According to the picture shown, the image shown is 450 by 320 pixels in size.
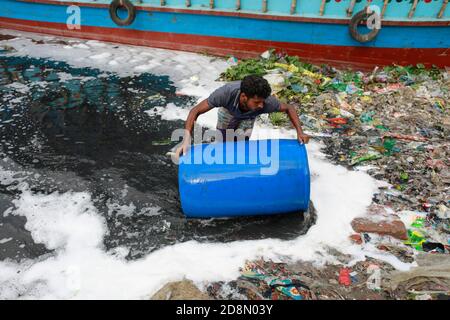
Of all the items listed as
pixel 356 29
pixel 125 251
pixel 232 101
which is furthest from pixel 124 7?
pixel 125 251

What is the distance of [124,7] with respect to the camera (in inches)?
280

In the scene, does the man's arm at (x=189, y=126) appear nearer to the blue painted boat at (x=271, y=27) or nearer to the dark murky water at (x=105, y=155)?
the dark murky water at (x=105, y=155)

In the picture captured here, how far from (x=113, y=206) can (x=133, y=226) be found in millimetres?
374

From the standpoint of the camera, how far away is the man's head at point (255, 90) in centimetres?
253

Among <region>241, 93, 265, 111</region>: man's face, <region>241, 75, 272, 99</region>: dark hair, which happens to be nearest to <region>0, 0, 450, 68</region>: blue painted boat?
<region>241, 93, 265, 111</region>: man's face

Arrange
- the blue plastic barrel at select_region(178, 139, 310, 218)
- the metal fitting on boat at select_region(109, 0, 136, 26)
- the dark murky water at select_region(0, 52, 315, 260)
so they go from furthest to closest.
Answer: the metal fitting on boat at select_region(109, 0, 136, 26), the dark murky water at select_region(0, 52, 315, 260), the blue plastic barrel at select_region(178, 139, 310, 218)

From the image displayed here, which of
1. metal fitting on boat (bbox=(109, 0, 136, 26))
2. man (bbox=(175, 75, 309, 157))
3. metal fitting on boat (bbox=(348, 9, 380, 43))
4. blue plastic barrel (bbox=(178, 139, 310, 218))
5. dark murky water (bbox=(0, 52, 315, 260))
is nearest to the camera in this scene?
man (bbox=(175, 75, 309, 157))

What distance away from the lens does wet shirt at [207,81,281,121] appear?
111 inches

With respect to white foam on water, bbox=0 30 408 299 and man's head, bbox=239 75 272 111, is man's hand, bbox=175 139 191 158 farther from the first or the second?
white foam on water, bbox=0 30 408 299

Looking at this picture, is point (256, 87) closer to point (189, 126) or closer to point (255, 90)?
point (255, 90)

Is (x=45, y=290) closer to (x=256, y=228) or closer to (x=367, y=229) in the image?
(x=256, y=228)

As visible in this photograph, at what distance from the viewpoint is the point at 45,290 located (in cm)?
240

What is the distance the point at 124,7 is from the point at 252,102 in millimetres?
5823

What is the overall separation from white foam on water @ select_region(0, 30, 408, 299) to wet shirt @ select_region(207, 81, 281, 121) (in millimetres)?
1093
